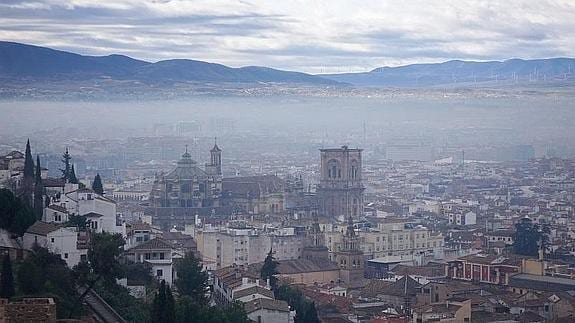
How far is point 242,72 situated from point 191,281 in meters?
59.3

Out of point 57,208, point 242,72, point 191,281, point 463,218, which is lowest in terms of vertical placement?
point 463,218

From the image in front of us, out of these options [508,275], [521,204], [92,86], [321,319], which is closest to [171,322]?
[321,319]

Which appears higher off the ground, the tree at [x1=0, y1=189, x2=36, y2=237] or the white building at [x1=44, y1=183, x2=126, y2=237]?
the tree at [x1=0, y1=189, x2=36, y2=237]

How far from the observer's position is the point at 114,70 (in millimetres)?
73500

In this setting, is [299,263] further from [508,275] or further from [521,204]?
[521,204]

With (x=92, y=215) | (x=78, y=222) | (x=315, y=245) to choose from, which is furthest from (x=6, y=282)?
(x=315, y=245)

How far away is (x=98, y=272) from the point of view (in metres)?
17.0

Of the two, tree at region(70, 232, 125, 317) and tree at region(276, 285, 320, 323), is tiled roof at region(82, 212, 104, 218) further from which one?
tree at region(70, 232, 125, 317)

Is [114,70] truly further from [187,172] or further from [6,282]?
[6,282]

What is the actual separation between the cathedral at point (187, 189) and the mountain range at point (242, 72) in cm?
1063

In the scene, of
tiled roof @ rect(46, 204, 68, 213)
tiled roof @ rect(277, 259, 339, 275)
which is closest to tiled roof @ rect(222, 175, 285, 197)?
tiled roof @ rect(277, 259, 339, 275)

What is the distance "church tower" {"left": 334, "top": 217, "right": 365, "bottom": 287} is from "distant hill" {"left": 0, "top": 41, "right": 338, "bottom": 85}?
75.0 feet

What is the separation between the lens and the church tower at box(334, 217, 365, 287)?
3294 centimetres

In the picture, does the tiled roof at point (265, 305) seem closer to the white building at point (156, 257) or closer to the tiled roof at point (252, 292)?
the tiled roof at point (252, 292)
